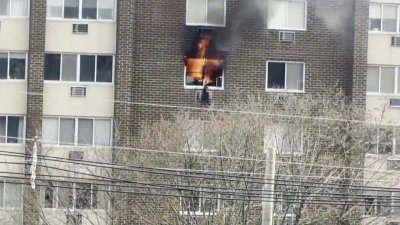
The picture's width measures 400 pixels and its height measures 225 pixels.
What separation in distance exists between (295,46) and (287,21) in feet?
2.64

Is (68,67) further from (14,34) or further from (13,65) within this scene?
(14,34)

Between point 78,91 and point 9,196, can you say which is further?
point 78,91

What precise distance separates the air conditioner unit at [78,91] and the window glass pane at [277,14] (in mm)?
5992

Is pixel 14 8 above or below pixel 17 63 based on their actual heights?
above

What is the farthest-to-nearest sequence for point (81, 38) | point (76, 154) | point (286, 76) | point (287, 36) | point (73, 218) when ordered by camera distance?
point (286, 76) → point (287, 36) → point (81, 38) → point (76, 154) → point (73, 218)

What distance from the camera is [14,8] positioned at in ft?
99.3

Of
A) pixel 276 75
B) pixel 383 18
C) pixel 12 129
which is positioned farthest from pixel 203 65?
pixel 12 129

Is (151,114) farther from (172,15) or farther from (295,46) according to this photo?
(295,46)

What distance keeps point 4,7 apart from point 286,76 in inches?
345

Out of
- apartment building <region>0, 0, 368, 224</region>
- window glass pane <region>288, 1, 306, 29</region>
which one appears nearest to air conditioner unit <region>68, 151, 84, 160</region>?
apartment building <region>0, 0, 368, 224</region>

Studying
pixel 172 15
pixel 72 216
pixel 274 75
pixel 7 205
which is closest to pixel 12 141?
pixel 7 205

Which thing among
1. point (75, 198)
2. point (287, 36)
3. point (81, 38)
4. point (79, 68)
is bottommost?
point (75, 198)

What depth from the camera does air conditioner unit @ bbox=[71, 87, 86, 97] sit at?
3020 centimetres

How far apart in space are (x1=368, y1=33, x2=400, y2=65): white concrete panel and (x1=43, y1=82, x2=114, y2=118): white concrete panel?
8020mm
